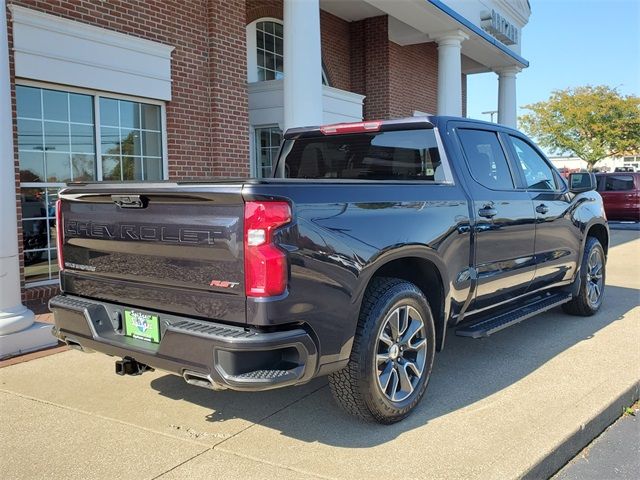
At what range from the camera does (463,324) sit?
15.5ft

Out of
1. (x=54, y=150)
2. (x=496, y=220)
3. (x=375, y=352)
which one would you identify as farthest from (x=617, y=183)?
(x=375, y=352)

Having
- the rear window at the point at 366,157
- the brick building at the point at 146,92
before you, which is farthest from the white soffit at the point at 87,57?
the rear window at the point at 366,157

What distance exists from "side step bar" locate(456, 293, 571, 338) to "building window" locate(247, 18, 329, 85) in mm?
7300

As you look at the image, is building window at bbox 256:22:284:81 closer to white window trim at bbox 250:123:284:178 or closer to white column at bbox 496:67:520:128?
white window trim at bbox 250:123:284:178

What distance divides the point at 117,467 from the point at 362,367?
4.63 feet

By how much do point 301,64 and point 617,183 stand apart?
603 inches

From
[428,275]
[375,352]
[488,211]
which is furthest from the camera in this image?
[488,211]

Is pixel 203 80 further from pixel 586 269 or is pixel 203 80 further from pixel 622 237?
pixel 622 237

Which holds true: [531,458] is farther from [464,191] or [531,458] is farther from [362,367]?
[464,191]

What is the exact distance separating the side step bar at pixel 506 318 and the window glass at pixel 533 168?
1.03m

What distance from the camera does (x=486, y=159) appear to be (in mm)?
4984

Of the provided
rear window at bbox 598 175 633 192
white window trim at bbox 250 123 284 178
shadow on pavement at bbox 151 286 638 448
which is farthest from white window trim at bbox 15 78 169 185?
rear window at bbox 598 175 633 192

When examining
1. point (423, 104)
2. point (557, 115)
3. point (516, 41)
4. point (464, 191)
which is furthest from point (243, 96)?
point (557, 115)

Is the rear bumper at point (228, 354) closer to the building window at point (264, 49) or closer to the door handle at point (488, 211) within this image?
the door handle at point (488, 211)
